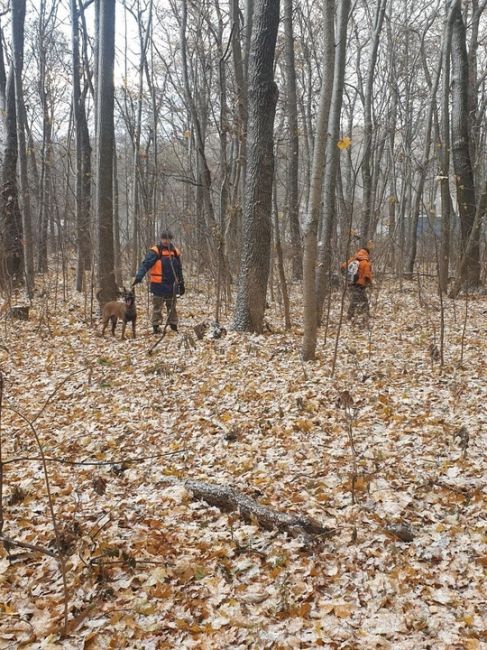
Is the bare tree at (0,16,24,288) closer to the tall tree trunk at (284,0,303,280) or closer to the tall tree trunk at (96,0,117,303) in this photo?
the tall tree trunk at (96,0,117,303)

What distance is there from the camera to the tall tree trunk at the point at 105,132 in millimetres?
10070

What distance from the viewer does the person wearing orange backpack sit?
383 inches

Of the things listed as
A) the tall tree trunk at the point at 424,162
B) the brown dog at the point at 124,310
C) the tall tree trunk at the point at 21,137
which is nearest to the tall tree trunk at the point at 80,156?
the tall tree trunk at the point at 21,137

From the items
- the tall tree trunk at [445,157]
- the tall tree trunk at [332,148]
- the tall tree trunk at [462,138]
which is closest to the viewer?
the tall tree trunk at [332,148]

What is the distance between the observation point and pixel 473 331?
8.81 meters

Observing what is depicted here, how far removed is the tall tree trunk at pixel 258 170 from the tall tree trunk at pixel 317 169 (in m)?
1.91

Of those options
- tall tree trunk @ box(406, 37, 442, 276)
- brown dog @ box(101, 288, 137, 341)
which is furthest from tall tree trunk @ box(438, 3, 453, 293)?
brown dog @ box(101, 288, 137, 341)

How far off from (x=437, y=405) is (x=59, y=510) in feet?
13.3

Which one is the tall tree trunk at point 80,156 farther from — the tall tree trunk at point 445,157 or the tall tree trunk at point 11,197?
the tall tree trunk at point 445,157

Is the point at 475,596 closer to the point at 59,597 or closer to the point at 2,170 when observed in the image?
the point at 59,597

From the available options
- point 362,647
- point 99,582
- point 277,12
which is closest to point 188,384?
point 99,582

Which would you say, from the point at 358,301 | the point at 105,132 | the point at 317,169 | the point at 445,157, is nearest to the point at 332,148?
the point at 317,169

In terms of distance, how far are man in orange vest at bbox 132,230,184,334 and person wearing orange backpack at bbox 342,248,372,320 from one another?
11.3 ft

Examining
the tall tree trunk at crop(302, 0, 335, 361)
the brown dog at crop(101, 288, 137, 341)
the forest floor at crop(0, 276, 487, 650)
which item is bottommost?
the forest floor at crop(0, 276, 487, 650)
